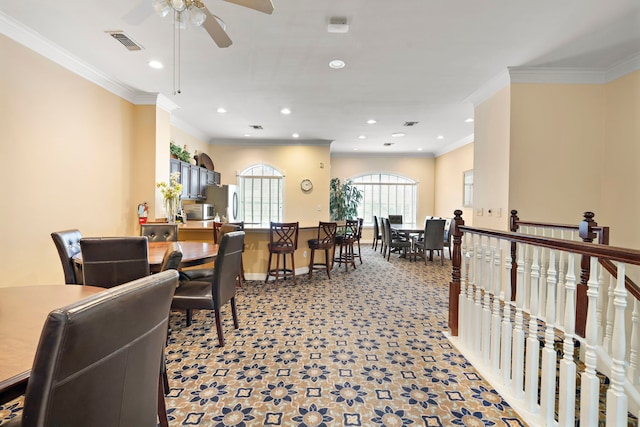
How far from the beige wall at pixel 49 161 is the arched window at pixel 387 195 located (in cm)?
686

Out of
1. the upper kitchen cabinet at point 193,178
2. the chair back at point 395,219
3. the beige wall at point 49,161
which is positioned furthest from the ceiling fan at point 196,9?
the chair back at point 395,219

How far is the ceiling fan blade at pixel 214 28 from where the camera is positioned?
2.00 m

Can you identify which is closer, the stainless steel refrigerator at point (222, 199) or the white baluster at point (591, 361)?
the white baluster at point (591, 361)

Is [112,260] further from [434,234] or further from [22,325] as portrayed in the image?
[434,234]

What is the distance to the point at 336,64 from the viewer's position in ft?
11.2

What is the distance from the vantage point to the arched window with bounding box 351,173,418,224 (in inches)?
376

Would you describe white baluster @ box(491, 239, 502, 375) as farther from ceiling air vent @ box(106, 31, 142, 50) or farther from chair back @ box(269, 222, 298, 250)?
ceiling air vent @ box(106, 31, 142, 50)

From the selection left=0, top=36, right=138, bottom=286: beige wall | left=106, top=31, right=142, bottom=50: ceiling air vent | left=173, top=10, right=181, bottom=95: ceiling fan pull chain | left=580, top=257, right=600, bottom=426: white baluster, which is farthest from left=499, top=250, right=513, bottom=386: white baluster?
left=0, top=36, right=138, bottom=286: beige wall

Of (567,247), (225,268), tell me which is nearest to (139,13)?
(225,268)

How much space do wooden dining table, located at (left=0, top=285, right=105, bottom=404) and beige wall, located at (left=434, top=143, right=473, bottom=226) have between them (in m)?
7.40

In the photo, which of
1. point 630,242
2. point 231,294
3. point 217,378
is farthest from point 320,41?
point 630,242

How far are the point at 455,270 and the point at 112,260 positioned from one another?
9.34 ft

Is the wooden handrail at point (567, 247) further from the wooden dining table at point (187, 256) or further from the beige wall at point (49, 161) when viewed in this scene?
the beige wall at point (49, 161)

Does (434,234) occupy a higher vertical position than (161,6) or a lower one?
lower
